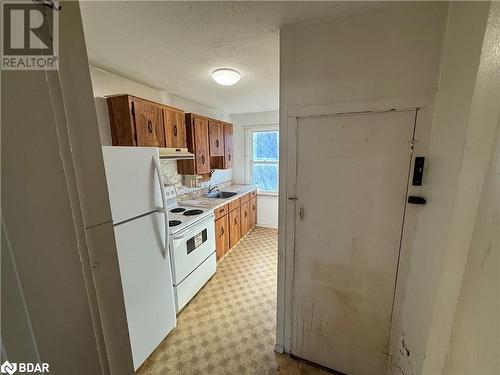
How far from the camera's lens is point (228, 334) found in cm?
184

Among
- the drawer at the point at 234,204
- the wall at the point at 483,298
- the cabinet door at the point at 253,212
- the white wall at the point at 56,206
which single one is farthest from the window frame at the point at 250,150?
the white wall at the point at 56,206

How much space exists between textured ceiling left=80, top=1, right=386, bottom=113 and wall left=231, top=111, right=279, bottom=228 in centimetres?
194

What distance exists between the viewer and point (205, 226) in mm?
2453

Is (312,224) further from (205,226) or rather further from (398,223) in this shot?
(205,226)

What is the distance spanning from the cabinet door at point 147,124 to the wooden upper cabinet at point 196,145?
1.82ft

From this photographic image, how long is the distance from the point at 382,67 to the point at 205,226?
214cm

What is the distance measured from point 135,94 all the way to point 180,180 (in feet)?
4.14

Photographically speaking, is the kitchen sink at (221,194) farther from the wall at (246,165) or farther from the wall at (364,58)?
the wall at (364,58)

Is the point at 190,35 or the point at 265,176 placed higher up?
the point at 190,35

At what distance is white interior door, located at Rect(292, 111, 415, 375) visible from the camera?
120 centimetres

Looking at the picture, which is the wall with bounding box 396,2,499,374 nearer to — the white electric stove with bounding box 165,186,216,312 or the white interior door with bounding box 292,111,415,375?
the white interior door with bounding box 292,111,415,375

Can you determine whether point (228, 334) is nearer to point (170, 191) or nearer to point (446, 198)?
point (170, 191)

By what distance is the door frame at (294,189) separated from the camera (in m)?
1.11

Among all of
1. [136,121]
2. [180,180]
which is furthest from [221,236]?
[136,121]
